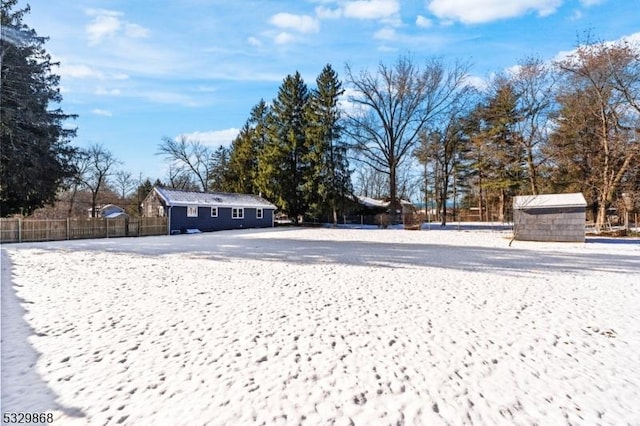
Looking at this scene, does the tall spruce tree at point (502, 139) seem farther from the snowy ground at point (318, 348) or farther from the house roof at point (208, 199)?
the snowy ground at point (318, 348)

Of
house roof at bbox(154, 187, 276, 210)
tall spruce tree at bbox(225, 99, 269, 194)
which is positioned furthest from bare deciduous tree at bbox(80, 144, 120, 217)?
house roof at bbox(154, 187, 276, 210)

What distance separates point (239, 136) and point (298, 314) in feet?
108

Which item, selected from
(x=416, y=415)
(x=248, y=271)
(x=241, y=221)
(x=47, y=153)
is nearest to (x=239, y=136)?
(x=241, y=221)

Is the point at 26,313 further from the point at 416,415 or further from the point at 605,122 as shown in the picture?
the point at 605,122

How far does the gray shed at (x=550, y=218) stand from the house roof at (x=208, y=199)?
63.2 ft

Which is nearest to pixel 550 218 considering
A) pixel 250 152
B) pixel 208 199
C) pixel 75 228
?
pixel 208 199

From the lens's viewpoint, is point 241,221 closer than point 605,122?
No

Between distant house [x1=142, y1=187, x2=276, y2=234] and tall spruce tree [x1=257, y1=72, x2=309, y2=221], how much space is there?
1.62m

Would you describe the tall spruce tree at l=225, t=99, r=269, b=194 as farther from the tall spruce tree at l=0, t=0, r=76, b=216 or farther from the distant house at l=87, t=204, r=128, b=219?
the distant house at l=87, t=204, r=128, b=219

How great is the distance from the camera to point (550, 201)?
55.2ft

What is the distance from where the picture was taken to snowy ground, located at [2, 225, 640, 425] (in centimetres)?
299

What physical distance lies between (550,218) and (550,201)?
0.83 metres

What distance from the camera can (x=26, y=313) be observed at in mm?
5227

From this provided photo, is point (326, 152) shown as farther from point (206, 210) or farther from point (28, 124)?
point (28, 124)
